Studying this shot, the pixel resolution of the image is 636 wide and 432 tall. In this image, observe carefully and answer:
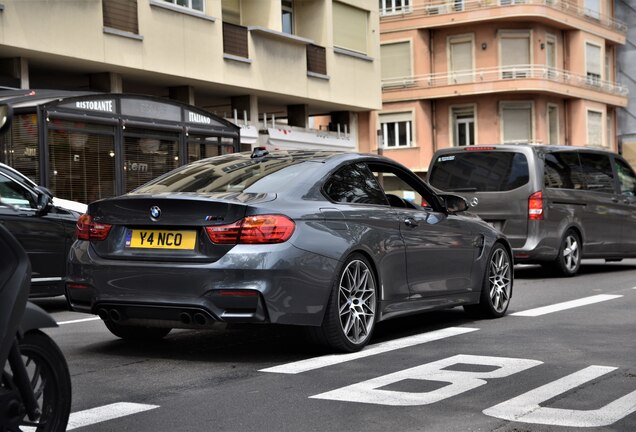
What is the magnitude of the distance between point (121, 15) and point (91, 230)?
56.7 feet

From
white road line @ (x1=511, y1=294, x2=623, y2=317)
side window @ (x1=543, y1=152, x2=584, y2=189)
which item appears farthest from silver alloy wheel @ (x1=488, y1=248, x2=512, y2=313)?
side window @ (x1=543, y1=152, x2=584, y2=189)

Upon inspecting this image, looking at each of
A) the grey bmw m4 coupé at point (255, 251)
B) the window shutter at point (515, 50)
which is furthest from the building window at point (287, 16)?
the grey bmw m4 coupé at point (255, 251)

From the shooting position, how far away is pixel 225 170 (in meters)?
7.79

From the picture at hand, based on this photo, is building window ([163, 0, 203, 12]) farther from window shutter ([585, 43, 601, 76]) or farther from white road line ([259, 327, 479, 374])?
window shutter ([585, 43, 601, 76])

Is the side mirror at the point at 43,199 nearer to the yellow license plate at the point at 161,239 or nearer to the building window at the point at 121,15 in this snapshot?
the yellow license plate at the point at 161,239

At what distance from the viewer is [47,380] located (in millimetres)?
4191

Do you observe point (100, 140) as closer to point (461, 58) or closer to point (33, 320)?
point (33, 320)

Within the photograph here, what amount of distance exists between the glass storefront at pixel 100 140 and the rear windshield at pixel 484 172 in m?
5.54

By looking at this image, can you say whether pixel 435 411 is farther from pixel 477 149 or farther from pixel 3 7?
pixel 3 7

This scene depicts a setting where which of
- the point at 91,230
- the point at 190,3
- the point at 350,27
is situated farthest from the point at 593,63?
the point at 91,230

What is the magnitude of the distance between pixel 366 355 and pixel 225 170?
1730 millimetres

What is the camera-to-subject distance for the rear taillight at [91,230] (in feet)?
23.4

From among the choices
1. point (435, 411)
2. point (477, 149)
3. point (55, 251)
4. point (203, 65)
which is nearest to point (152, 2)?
point (203, 65)

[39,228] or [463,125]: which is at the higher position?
[463,125]
